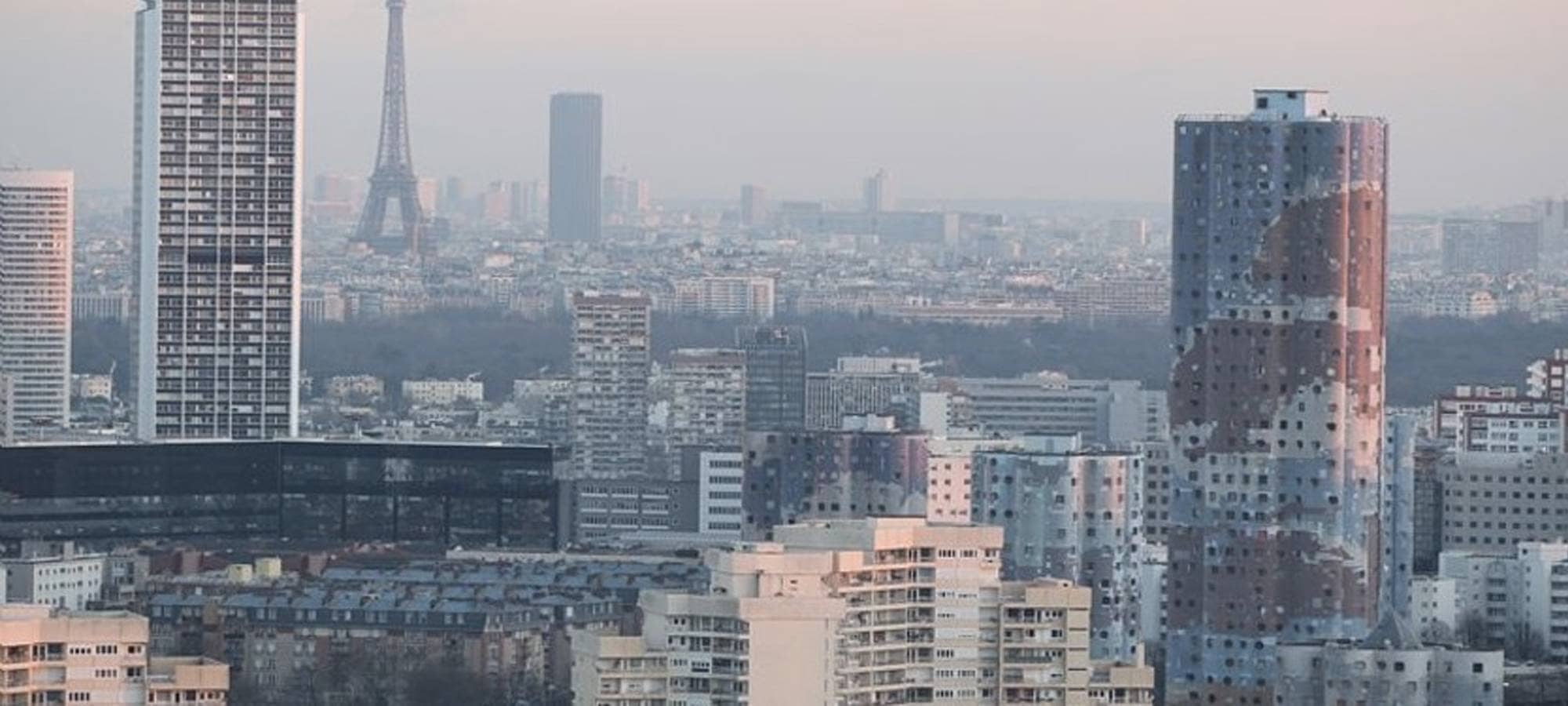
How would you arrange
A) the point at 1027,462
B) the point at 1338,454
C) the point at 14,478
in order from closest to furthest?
the point at 1338,454, the point at 1027,462, the point at 14,478

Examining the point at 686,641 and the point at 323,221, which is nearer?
the point at 686,641

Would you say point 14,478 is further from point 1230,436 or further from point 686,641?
point 686,641

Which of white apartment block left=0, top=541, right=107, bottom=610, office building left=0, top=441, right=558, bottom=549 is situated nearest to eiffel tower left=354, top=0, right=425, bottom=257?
office building left=0, top=441, right=558, bottom=549

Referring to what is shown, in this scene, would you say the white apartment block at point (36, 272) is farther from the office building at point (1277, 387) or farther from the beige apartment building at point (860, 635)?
the beige apartment building at point (860, 635)

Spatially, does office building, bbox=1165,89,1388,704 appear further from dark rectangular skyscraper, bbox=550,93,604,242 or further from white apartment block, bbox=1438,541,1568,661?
dark rectangular skyscraper, bbox=550,93,604,242

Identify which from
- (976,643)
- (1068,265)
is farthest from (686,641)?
(1068,265)

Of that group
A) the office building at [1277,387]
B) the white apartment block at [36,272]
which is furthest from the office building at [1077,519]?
the white apartment block at [36,272]
